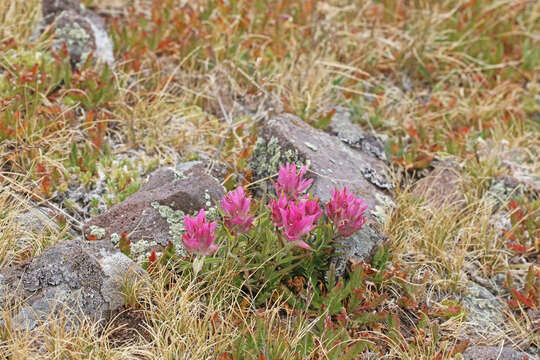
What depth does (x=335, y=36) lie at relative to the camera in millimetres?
5867

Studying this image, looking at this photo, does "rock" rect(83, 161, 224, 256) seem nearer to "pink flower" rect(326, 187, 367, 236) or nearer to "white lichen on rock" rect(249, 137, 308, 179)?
"white lichen on rock" rect(249, 137, 308, 179)

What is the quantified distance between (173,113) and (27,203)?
5.05ft

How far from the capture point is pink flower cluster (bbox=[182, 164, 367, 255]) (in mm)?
3166

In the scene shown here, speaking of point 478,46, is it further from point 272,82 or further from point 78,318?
point 78,318

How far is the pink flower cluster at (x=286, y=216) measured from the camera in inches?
125

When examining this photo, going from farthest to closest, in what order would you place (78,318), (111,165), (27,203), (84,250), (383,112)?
(383,112) < (111,165) < (27,203) < (84,250) < (78,318)

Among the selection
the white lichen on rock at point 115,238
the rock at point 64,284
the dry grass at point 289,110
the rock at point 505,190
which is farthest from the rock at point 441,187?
the rock at point 64,284

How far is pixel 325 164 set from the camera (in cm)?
423

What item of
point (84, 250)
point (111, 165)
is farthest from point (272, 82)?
point (84, 250)

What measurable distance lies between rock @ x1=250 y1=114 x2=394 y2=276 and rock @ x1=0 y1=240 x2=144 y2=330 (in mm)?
1333

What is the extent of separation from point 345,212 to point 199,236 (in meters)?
0.84

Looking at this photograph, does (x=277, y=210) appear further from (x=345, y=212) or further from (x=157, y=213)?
(x=157, y=213)

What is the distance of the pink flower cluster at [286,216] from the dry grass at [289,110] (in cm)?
34

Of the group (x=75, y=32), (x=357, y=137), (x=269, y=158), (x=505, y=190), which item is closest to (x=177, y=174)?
(x=269, y=158)
